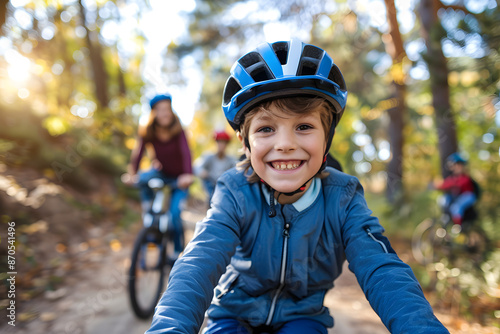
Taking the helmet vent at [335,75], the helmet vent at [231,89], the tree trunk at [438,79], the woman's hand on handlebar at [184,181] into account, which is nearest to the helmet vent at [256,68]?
the helmet vent at [231,89]

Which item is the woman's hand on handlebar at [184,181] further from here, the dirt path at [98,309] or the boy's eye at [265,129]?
the boy's eye at [265,129]

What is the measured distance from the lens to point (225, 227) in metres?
1.54

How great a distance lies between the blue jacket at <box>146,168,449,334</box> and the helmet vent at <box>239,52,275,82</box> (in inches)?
22.0

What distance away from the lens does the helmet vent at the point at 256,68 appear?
1.65 meters

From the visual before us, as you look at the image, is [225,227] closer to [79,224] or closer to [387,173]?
[79,224]

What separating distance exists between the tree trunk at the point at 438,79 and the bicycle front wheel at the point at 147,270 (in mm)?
4291

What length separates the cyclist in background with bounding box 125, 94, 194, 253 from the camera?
390 cm

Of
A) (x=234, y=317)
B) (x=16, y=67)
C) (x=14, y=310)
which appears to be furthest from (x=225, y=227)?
(x=16, y=67)

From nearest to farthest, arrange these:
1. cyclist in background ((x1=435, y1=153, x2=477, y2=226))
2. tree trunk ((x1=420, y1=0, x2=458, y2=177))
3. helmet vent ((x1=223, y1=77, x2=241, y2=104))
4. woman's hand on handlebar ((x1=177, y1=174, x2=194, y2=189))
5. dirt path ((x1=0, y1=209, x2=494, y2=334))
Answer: helmet vent ((x1=223, y1=77, x2=241, y2=104))
dirt path ((x1=0, y1=209, x2=494, y2=334))
woman's hand on handlebar ((x1=177, y1=174, x2=194, y2=189))
tree trunk ((x1=420, y1=0, x2=458, y2=177))
cyclist in background ((x1=435, y1=153, x2=477, y2=226))

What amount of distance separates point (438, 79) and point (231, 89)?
13.4 ft

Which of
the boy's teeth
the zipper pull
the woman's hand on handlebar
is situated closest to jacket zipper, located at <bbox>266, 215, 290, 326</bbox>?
the zipper pull

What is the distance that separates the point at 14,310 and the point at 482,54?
238 inches

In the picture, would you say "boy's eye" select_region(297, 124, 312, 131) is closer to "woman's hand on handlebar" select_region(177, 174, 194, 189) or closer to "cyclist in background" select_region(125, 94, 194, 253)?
"woman's hand on handlebar" select_region(177, 174, 194, 189)

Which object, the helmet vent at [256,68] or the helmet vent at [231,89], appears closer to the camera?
the helmet vent at [256,68]
